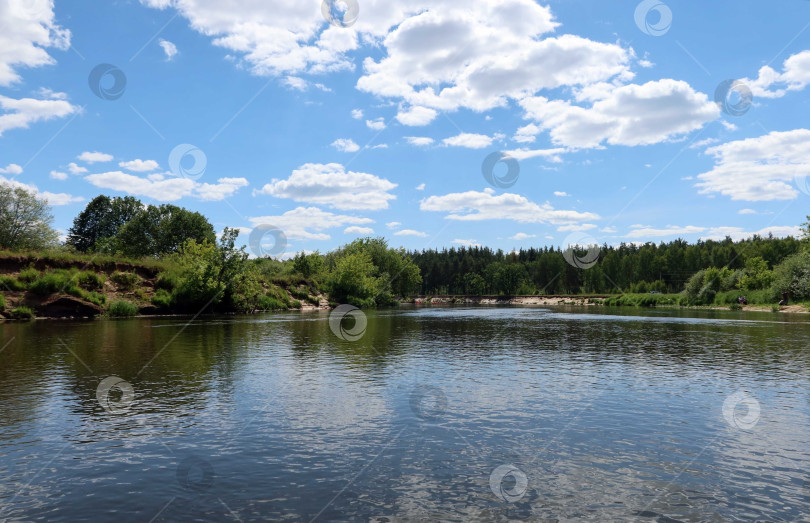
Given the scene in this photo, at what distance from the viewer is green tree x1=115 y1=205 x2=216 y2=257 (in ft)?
488

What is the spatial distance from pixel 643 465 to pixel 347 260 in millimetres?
128131

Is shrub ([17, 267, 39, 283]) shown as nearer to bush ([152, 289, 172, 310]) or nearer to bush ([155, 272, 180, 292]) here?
bush ([152, 289, 172, 310])

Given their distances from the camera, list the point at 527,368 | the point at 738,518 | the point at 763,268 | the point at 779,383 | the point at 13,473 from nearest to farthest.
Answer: the point at 738,518, the point at 13,473, the point at 779,383, the point at 527,368, the point at 763,268

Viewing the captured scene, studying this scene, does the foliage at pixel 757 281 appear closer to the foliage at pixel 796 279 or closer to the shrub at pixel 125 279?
the foliage at pixel 796 279

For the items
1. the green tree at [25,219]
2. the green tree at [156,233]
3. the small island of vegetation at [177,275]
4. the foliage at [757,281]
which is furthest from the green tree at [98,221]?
the foliage at [757,281]

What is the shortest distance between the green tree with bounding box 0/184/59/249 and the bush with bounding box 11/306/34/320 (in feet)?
156

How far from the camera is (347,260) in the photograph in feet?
458

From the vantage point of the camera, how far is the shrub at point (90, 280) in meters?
74.9

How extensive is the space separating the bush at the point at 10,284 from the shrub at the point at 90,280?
7.37 m

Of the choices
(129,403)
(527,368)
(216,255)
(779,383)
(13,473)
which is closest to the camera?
(13,473)

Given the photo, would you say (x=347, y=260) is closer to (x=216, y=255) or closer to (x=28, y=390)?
(x=216, y=255)

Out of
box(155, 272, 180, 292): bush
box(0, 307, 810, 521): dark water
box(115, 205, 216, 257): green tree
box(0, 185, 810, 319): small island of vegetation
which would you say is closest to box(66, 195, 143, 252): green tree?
box(0, 185, 810, 319): small island of vegetation

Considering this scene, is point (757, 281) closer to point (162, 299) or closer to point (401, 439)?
point (162, 299)

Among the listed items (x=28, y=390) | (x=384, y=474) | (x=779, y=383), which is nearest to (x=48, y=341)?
(x=28, y=390)
